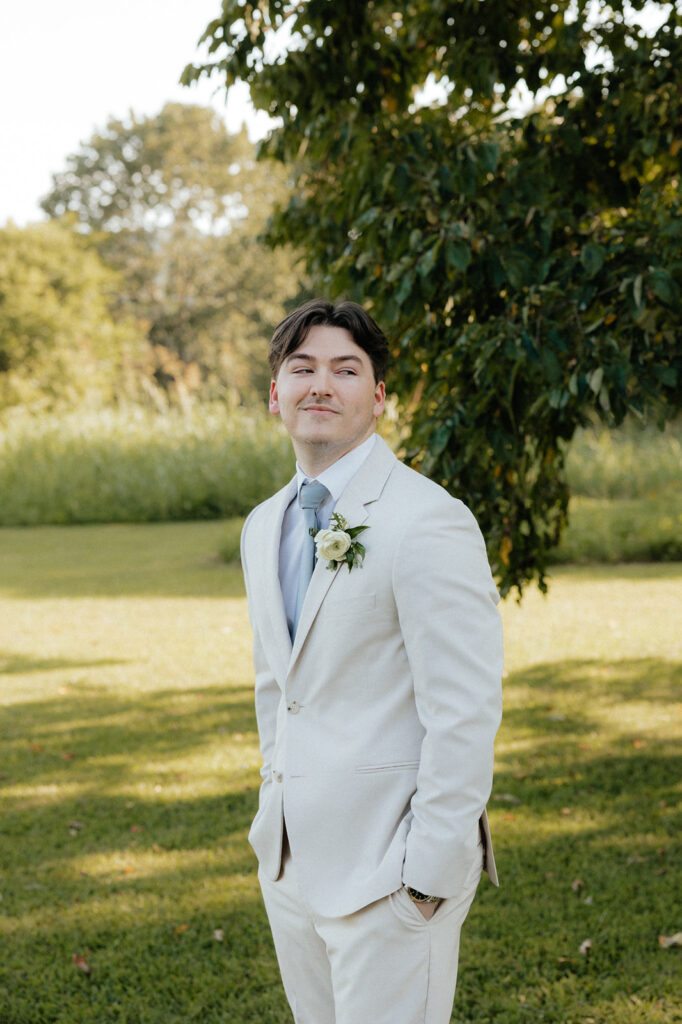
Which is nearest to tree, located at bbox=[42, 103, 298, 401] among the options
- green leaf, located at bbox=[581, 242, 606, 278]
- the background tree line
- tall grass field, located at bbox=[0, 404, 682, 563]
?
the background tree line

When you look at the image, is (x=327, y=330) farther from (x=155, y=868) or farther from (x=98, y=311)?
(x=98, y=311)

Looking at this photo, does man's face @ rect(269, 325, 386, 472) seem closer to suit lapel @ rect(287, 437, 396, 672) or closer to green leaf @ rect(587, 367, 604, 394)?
suit lapel @ rect(287, 437, 396, 672)

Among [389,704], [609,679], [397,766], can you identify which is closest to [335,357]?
[389,704]

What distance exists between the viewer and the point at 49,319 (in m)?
33.4

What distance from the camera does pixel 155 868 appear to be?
4609 mm

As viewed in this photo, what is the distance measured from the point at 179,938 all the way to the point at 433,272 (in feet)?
9.33

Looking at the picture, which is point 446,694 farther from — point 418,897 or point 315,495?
point 315,495

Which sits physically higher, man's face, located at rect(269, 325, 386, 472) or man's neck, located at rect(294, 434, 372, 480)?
man's face, located at rect(269, 325, 386, 472)

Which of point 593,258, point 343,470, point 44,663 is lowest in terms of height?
point 44,663

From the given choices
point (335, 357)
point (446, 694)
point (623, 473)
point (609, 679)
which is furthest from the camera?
point (623, 473)

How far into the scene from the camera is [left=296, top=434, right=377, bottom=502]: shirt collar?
2.16 metres

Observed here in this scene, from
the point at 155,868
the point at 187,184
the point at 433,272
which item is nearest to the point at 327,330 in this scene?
the point at 433,272

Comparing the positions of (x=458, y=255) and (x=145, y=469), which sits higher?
(x=458, y=255)

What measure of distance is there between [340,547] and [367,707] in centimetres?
34
